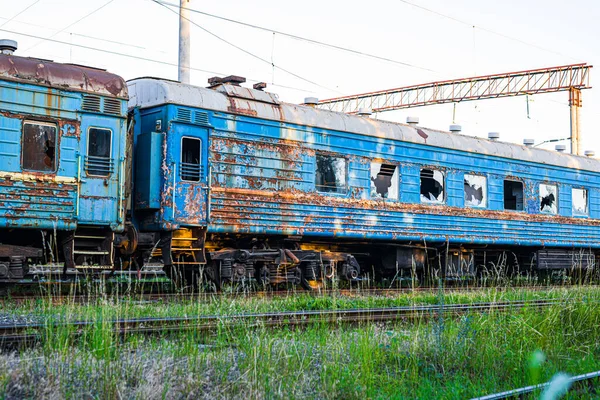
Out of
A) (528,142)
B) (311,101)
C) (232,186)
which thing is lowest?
(232,186)

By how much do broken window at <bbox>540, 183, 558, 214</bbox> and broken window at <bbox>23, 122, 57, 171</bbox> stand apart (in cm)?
1379

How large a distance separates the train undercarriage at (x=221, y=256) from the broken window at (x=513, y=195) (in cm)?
211

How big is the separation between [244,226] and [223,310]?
13.0ft

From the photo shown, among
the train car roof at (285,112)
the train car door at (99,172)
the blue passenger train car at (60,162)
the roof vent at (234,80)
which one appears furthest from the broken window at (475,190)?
the train car door at (99,172)

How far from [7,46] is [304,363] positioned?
7.59 m

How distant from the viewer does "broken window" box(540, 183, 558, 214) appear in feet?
65.1

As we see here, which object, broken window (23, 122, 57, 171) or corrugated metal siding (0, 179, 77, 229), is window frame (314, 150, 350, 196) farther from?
broken window (23, 122, 57, 171)

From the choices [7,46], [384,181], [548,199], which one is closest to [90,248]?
A: [7,46]

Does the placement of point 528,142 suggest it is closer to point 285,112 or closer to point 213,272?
point 285,112

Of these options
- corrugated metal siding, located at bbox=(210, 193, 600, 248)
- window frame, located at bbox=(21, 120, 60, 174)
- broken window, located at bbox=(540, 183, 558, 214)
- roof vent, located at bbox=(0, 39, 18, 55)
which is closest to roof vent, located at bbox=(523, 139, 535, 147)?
broken window, located at bbox=(540, 183, 558, 214)

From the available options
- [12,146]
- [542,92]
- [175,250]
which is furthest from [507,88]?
[12,146]

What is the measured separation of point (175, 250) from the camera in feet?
40.4

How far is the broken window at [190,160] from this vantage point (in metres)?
12.4

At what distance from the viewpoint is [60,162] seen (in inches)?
431
